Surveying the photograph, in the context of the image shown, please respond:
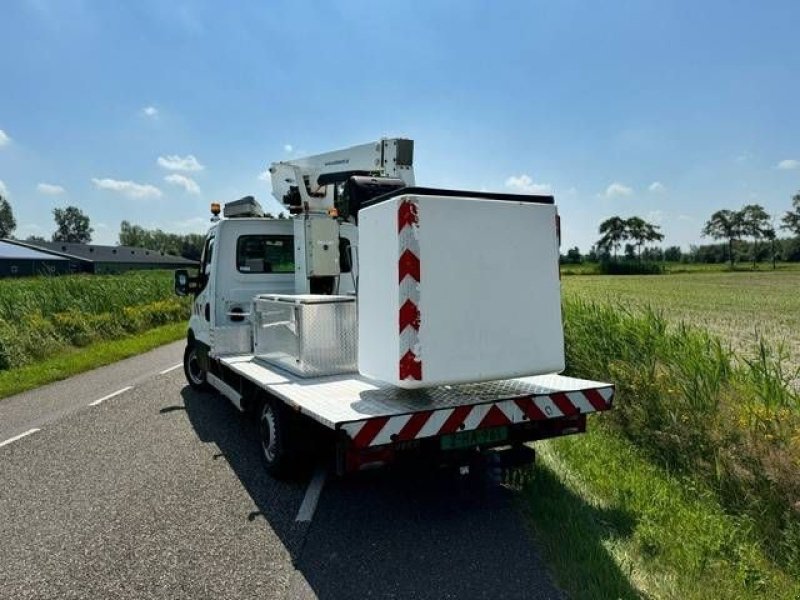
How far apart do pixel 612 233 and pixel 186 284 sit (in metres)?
143

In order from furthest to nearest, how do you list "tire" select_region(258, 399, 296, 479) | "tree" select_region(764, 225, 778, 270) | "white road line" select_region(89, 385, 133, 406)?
"tree" select_region(764, 225, 778, 270) < "white road line" select_region(89, 385, 133, 406) < "tire" select_region(258, 399, 296, 479)

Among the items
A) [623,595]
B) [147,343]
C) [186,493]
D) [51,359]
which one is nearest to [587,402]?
[623,595]

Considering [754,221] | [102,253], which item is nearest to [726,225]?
[754,221]

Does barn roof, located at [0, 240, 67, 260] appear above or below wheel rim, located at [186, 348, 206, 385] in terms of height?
above

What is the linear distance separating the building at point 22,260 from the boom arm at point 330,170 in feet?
165

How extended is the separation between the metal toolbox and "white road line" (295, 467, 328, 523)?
94 centimetres

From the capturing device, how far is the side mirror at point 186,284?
780cm

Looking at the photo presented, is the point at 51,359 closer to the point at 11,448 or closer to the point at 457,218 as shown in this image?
the point at 11,448

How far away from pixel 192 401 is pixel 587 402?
595 cm

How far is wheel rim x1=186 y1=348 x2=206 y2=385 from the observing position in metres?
8.35

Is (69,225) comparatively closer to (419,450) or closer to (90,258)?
(90,258)

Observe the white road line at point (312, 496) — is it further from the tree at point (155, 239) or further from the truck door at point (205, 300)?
the tree at point (155, 239)

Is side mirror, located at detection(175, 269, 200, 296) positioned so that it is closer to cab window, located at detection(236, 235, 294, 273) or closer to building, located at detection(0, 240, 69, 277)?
cab window, located at detection(236, 235, 294, 273)

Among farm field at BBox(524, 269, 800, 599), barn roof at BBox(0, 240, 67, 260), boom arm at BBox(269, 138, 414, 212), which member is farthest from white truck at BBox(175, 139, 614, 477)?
barn roof at BBox(0, 240, 67, 260)
